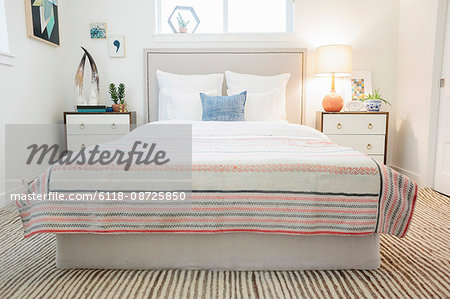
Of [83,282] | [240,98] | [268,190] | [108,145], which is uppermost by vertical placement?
[240,98]

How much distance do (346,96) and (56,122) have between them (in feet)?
9.91

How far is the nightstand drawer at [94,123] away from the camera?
3.23 meters

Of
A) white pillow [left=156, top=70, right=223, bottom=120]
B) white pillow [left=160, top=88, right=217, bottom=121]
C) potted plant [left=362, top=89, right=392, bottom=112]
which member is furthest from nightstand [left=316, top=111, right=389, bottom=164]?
white pillow [left=160, top=88, right=217, bottom=121]

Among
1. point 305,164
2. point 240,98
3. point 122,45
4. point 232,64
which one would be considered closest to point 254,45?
point 232,64

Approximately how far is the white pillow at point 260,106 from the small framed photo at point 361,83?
1063mm

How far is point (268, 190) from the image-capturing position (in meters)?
1.34

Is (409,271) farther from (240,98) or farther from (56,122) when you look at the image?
(56,122)

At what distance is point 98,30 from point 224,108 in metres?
1.75

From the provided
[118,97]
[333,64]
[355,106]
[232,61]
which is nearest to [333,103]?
[355,106]

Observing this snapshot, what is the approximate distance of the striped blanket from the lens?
134 cm

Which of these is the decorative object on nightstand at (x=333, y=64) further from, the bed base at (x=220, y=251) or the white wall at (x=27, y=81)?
the white wall at (x=27, y=81)

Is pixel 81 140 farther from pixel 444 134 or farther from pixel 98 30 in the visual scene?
pixel 444 134

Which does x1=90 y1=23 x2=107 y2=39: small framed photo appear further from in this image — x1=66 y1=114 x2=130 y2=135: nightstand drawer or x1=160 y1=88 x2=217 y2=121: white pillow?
x1=160 y1=88 x2=217 y2=121: white pillow

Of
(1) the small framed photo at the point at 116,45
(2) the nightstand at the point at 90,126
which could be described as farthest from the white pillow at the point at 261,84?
(1) the small framed photo at the point at 116,45
